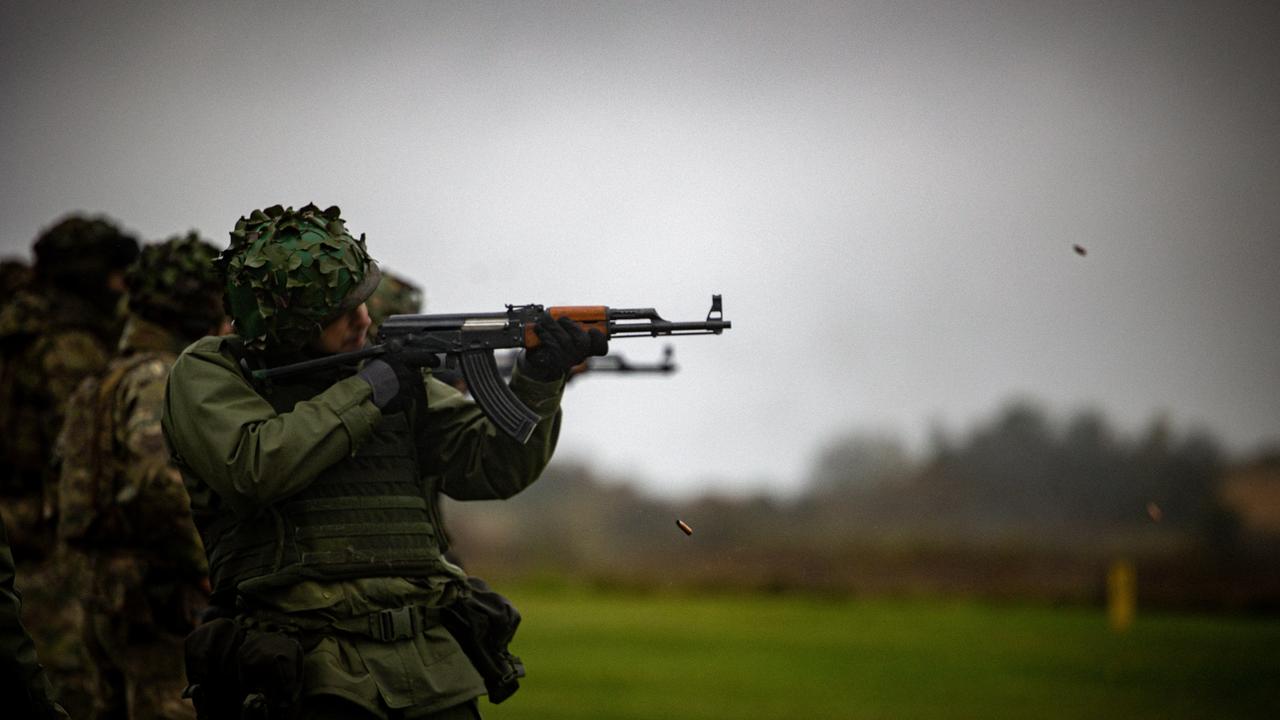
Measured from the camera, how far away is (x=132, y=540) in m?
6.55

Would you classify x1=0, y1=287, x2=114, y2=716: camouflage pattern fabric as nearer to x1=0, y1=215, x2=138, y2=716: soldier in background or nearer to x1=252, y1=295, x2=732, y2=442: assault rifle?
x1=0, y1=215, x2=138, y2=716: soldier in background

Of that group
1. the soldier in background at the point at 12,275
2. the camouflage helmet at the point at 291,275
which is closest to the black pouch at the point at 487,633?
the camouflage helmet at the point at 291,275

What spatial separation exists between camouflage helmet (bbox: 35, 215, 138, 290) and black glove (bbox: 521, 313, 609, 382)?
495 centimetres

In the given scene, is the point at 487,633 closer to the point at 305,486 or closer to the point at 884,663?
the point at 305,486

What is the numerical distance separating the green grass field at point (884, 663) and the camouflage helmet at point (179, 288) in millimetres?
8614

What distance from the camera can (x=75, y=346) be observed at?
8.62 metres

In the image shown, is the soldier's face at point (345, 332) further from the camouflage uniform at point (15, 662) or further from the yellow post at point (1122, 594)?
the yellow post at point (1122, 594)

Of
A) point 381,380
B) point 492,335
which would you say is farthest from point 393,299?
point 381,380

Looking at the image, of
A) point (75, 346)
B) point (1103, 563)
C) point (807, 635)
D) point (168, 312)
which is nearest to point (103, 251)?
point (75, 346)

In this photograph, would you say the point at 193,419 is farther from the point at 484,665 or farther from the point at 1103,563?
the point at 1103,563

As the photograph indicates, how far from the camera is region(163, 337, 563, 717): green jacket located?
4.30 metres

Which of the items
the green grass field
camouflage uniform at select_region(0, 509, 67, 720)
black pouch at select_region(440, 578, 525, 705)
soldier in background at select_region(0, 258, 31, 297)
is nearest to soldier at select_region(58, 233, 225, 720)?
black pouch at select_region(440, 578, 525, 705)

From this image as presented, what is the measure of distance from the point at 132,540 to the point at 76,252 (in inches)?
112

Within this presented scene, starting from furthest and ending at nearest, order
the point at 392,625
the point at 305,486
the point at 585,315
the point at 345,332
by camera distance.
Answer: the point at 585,315
the point at 345,332
the point at 392,625
the point at 305,486
